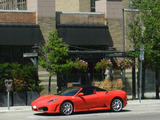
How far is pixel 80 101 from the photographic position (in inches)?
739

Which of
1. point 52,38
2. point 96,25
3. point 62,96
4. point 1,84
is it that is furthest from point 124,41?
point 62,96

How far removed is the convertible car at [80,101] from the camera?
1817 centimetres

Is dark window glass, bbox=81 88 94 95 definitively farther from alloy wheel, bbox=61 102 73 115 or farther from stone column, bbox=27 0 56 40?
stone column, bbox=27 0 56 40

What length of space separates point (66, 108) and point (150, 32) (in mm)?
11082

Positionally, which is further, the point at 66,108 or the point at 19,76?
the point at 19,76

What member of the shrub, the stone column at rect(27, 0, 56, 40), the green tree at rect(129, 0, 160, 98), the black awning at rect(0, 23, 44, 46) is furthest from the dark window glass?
the stone column at rect(27, 0, 56, 40)

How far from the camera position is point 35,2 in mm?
29672

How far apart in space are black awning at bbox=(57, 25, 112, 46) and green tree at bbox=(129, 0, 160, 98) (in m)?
3.19

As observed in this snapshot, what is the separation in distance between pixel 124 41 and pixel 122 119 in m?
16.1

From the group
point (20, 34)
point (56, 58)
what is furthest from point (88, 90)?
point (20, 34)

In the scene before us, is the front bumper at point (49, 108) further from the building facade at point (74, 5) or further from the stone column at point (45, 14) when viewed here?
the building facade at point (74, 5)

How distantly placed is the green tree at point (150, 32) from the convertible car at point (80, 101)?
25.9 feet

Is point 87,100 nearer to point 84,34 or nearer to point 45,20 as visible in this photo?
point 84,34

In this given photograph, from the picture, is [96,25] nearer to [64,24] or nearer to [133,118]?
[64,24]
